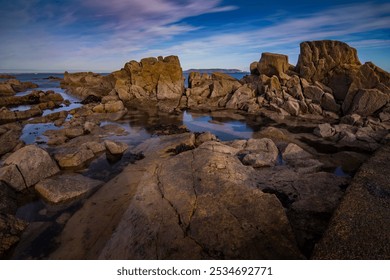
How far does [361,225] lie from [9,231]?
470 inches

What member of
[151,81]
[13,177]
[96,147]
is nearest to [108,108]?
[151,81]

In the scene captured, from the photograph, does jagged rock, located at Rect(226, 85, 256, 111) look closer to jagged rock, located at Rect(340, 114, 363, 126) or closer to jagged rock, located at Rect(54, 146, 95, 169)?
jagged rock, located at Rect(340, 114, 363, 126)

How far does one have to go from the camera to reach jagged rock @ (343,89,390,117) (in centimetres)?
2858

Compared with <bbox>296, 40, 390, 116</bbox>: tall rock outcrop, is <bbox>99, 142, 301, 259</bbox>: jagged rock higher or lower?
lower

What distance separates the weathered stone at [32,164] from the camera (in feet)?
41.1

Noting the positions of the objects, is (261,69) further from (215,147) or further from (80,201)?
(80,201)

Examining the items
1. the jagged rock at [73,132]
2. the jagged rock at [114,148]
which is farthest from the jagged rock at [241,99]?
the jagged rock at [114,148]

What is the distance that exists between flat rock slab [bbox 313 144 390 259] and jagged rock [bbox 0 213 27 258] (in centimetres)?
983

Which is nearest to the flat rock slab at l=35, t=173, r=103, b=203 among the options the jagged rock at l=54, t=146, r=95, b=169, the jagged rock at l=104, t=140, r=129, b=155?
the jagged rock at l=54, t=146, r=95, b=169

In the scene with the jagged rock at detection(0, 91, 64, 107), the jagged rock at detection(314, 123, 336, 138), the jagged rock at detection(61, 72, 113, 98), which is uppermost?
the jagged rock at detection(61, 72, 113, 98)

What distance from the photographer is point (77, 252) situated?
779cm

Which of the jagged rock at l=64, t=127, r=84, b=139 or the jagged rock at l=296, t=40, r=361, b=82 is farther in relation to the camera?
the jagged rock at l=296, t=40, r=361, b=82

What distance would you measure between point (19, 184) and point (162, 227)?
912cm

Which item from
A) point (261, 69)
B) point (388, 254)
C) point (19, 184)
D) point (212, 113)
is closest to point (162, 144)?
point (19, 184)
